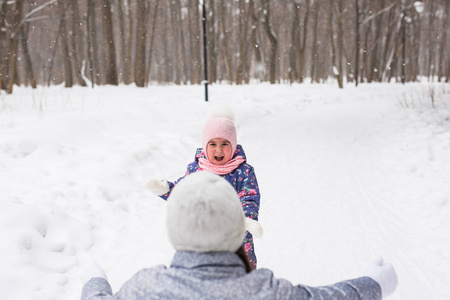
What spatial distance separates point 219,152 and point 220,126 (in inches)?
7.9

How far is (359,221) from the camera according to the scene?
4633mm

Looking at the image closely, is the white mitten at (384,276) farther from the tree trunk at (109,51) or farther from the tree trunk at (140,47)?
the tree trunk at (140,47)

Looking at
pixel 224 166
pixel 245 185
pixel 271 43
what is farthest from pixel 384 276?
pixel 271 43

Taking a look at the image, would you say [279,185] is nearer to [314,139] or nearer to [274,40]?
[314,139]

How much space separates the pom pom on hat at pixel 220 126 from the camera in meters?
2.93

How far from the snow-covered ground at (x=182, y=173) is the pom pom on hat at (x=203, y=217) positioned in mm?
2308

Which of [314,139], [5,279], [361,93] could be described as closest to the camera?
[5,279]

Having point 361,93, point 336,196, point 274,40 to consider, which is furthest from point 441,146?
point 274,40

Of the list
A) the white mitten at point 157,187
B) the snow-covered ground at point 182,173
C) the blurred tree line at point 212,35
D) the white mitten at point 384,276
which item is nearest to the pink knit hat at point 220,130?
the white mitten at point 157,187

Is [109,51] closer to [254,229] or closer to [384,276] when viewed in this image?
[254,229]

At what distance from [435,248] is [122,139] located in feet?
18.1

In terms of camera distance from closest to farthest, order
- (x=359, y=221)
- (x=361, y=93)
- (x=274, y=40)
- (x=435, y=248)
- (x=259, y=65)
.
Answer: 1. (x=435, y=248)
2. (x=359, y=221)
3. (x=361, y=93)
4. (x=274, y=40)
5. (x=259, y=65)

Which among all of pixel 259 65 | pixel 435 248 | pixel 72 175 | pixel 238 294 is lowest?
pixel 435 248

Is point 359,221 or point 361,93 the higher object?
point 361,93
